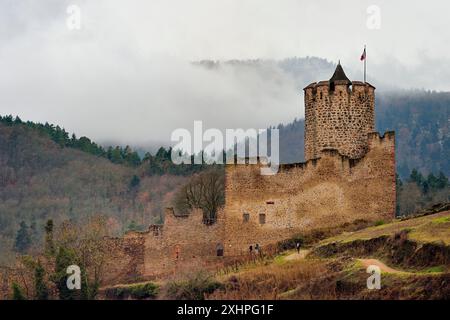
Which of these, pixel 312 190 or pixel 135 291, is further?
pixel 135 291

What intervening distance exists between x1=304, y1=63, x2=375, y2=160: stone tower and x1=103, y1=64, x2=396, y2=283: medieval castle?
0.05m

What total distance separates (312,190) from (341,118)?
4.21 metres

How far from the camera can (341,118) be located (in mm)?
75312

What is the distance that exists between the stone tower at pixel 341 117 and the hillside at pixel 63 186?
68802mm

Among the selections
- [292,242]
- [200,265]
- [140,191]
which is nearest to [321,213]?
[292,242]

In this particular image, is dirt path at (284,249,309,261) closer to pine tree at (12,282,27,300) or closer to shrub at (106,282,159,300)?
shrub at (106,282,159,300)

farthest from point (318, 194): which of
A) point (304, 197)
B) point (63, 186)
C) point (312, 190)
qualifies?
point (63, 186)

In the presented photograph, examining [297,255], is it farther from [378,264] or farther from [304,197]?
[378,264]

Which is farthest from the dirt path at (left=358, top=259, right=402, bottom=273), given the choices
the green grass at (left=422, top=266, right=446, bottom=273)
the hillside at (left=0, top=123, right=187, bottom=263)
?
the hillside at (left=0, top=123, right=187, bottom=263)

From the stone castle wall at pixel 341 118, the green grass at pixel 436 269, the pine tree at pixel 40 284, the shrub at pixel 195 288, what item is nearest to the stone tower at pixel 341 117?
the stone castle wall at pixel 341 118

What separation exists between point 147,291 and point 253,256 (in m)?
5.62

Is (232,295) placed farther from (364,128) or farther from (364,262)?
(364,128)

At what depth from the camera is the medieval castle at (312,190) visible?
73688 millimetres

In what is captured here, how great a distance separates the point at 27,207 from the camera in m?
166
